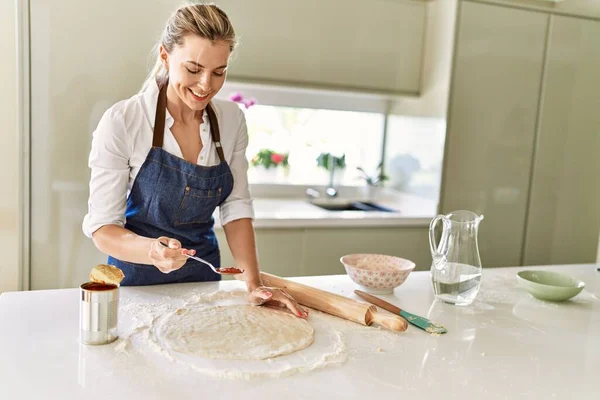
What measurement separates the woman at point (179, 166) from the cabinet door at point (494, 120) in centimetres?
158

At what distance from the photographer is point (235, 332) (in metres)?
1.14

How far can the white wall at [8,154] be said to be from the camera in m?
2.16

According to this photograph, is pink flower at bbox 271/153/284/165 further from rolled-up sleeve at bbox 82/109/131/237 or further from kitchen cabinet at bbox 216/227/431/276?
rolled-up sleeve at bbox 82/109/131/237

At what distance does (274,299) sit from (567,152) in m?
2.46

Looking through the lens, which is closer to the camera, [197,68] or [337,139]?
[197,68]

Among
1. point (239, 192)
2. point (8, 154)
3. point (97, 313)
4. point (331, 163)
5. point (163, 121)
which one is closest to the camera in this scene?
point (97, 313)

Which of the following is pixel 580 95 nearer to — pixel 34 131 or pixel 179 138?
pixel 179 138

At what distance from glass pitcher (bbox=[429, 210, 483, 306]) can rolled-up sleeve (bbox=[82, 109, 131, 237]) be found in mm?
778

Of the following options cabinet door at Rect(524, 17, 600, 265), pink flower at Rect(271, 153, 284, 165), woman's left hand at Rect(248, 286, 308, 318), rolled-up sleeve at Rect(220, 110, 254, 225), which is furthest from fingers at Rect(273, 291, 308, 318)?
cabinet door at Rect(524, 17, 600, 265)

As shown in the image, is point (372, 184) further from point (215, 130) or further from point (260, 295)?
point (260, 295)

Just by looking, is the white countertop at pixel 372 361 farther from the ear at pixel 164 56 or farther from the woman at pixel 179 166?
the ear at pixel 164 56

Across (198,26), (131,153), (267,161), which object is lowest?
(267,161)

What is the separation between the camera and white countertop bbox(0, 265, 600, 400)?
917 mm

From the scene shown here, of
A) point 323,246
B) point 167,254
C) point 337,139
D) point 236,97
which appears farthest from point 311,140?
point 167,254
